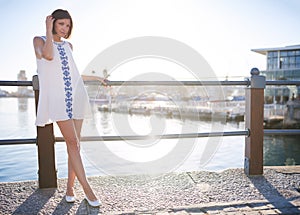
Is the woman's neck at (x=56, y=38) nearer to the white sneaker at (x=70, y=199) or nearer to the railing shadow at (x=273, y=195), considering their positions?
the white sneaker at (x=70, y=199)

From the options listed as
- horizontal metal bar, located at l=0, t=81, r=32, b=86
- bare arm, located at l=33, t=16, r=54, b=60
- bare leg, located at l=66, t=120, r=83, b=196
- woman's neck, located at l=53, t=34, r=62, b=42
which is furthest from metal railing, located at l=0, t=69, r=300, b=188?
bare arm, located at l=33, t=16, r=54, b=60

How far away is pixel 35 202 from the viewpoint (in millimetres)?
2107

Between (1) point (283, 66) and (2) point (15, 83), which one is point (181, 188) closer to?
(2) point (15, 83)

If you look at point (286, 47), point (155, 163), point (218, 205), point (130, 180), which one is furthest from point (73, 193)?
point (286, 47)

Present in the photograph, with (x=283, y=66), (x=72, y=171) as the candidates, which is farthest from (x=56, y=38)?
(x=283, y=66)

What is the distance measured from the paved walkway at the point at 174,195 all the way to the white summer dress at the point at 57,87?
649 mm

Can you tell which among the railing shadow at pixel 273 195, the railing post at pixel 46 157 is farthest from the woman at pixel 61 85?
the railing shadow at pixel 273 195

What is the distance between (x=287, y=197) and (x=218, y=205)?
0.60 m

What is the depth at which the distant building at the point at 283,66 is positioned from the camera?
37.1 meters

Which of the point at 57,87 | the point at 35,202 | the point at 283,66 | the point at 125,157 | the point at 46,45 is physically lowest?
the point at 125,157

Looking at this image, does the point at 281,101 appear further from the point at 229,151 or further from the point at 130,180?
the point at 130,180

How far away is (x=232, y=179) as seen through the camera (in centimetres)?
261

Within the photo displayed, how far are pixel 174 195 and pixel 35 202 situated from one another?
107 centimetres

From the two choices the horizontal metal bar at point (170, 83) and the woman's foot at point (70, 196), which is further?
the horizontal metal bar at point (170, 83)
